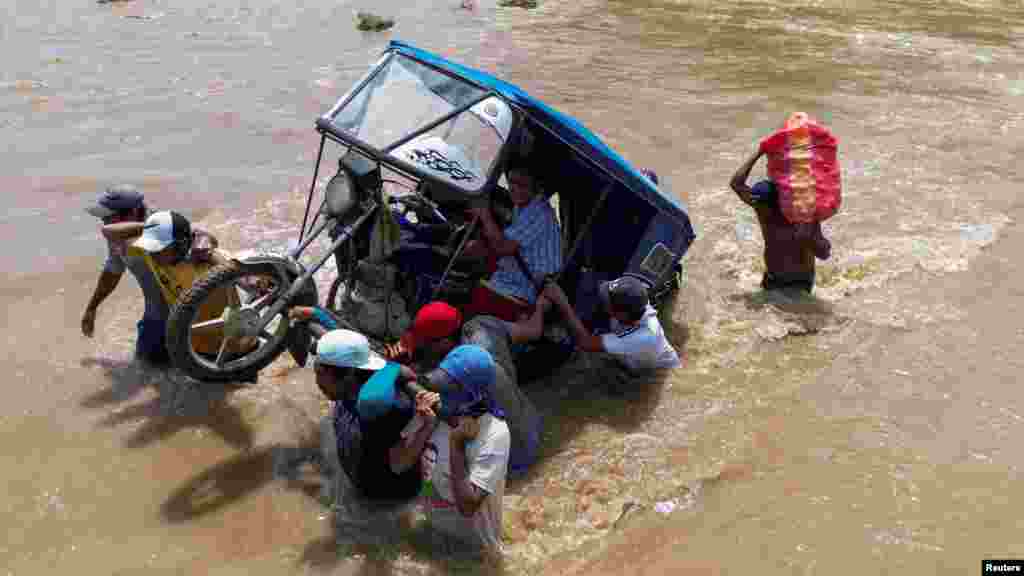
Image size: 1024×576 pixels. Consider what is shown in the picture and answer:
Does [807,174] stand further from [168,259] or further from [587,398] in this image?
[168,259]

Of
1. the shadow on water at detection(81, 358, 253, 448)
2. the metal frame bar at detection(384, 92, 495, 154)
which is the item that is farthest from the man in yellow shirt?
the metal frame bar at detection(384, 92, 495, 154)

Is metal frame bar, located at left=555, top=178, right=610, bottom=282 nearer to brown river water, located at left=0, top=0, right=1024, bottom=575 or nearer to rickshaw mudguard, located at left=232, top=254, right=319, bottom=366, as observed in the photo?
brown river water, located at left=0, top=0, right=1024, bottom=575

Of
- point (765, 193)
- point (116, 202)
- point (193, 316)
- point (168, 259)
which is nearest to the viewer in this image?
point (193, 316)

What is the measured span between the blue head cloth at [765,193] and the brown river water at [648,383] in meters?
0.82

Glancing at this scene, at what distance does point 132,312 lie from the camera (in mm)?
6562

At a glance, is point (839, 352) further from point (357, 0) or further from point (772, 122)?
point (357, 0)

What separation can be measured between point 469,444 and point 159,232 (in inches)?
95.0

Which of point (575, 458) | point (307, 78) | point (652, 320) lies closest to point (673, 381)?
Answer: point (652, 320)

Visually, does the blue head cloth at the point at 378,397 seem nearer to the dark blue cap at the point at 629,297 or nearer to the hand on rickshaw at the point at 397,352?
the hand on rickshaw at the point at 397,352

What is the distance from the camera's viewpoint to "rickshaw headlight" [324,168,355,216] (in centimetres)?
502

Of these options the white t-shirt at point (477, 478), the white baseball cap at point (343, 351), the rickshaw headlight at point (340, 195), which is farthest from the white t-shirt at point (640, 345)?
the white baseball cap at point (343, 351)

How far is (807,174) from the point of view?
251 inches

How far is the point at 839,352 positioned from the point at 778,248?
3.06 ft

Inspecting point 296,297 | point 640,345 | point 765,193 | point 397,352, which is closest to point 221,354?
point 296,297
